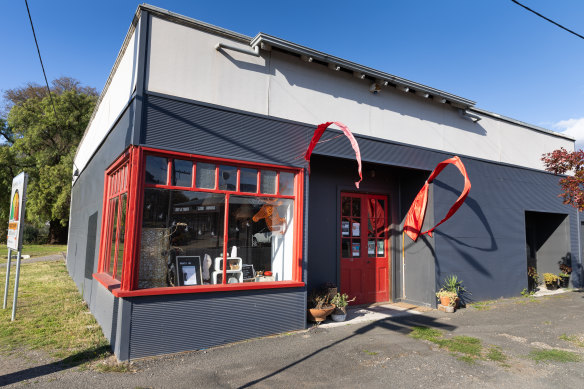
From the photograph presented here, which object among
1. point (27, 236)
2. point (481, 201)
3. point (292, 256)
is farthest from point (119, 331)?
point (27, 236)

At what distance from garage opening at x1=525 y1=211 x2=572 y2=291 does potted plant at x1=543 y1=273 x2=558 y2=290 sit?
1.02 feet

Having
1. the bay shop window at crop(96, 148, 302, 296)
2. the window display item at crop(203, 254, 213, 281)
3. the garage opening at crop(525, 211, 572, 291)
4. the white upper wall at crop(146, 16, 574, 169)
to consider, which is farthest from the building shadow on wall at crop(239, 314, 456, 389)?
the garage opening at crop(525, 211, 572, 291)

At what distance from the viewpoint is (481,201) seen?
920 cm

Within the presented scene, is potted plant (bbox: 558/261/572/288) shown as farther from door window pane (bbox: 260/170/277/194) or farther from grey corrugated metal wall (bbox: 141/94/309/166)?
door window pane (bbox: 260/170/277/194)

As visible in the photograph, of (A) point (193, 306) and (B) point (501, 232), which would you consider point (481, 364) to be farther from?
(B) point (501, 232)

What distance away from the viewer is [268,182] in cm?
632

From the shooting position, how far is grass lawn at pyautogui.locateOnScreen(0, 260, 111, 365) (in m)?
5.22

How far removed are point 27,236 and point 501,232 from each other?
33098mm

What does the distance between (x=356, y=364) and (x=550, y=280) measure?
8.83m

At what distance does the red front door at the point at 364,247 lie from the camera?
8.05m

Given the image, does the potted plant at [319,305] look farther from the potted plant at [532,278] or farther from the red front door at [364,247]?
the potted plant at [532,278]

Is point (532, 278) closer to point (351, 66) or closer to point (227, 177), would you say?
point (351, 66)

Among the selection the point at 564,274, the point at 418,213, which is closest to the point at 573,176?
the point at 418,213

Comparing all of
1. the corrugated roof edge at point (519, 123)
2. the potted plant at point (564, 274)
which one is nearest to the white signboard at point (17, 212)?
the corrugated roof edge at point (519, 123)
